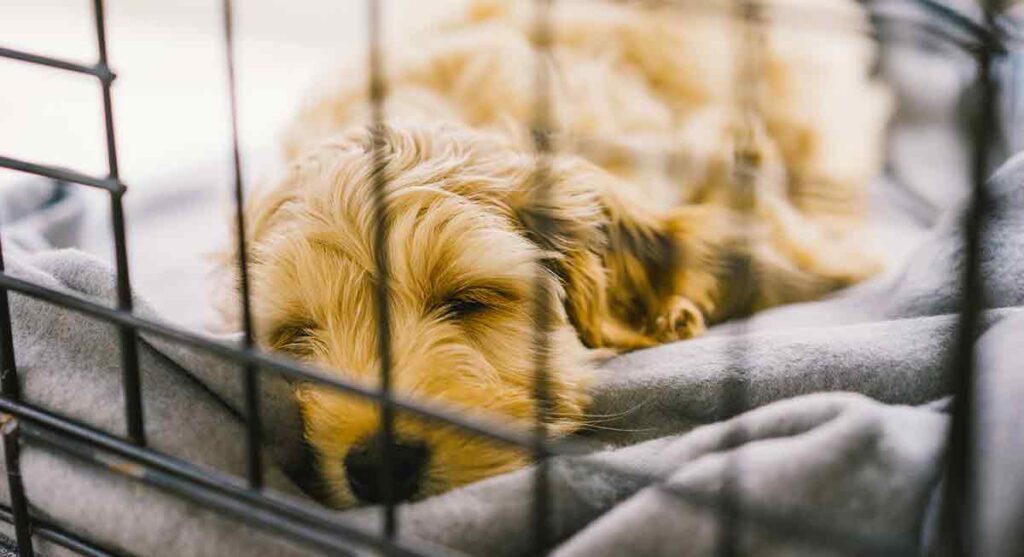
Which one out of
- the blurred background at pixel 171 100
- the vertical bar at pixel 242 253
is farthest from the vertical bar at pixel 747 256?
the blurred background at pixel 171 100

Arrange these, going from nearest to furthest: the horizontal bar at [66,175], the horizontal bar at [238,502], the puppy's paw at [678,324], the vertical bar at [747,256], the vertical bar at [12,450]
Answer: the vertical bar at [747,256]
the horizontal bar at [238,502]
the horizontal bar at [66,175]
the vertical bar at [12,450]
the puppy's paw at [678,324]

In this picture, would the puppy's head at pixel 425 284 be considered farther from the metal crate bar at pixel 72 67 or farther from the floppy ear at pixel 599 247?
the metal crate bar at pixel 72 67

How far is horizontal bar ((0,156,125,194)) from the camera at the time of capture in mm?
1066

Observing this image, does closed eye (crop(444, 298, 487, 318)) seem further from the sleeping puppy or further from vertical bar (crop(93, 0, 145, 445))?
vertical bar (crop(93, 0, 145, 445))

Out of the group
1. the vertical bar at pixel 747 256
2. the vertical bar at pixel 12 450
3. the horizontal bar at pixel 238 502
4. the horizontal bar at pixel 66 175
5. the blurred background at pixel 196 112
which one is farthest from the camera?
the blurred background at pixel 196 112

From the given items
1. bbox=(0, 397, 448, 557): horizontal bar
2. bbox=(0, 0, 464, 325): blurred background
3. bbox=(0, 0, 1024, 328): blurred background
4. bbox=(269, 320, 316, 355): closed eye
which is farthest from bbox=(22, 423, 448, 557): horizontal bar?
bbox=(0, 0, 464, 325): blurred background

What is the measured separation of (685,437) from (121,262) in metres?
0.62

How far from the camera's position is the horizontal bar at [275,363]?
85 cm

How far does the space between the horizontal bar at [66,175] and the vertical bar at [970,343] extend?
0.78m

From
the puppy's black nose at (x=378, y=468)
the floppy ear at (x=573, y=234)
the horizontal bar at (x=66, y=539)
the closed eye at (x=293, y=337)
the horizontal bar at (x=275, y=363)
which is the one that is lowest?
the horizontal bar at (x=66, y=539)

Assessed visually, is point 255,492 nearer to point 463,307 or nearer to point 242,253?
point 242,253

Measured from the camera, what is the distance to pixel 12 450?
47.3 inches

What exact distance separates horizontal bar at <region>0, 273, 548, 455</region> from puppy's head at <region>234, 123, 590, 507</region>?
0.96 ft

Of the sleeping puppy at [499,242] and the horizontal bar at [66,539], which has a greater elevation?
the sleeping puppy at [499,242]
